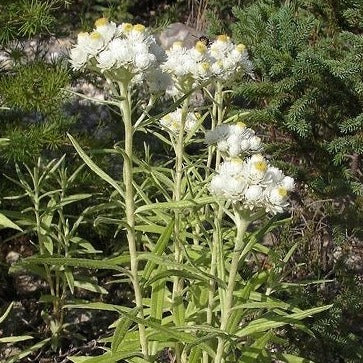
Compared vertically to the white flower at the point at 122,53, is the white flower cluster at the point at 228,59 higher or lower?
lower

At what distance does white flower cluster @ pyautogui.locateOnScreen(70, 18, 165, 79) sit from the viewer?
5.94 ft

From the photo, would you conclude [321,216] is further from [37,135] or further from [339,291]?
[37,135]

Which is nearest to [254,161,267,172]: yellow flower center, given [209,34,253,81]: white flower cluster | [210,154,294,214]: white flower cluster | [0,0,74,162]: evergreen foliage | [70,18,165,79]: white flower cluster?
[210,154,294,214]: white flower cluster

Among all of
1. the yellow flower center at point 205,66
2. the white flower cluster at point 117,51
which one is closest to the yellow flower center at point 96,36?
the white flower cluster at point 117,51

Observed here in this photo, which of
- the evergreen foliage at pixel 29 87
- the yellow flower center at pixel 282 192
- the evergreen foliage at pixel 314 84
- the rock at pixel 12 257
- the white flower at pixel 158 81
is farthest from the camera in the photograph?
the rock at pixel 12 257

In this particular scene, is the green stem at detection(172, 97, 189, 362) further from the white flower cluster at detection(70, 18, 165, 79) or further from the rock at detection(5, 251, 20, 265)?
the rock at detection(5, 251, 20, 265)

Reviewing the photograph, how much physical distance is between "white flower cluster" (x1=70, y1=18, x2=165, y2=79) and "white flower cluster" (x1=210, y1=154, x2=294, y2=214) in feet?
1.18

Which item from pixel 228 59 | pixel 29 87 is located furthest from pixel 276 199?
pixel 29 87

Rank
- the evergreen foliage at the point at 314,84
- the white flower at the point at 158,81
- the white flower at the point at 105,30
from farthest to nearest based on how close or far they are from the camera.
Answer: the evergreen foliage at the point at 314,84
the white flower at the point at 158,81
the white flower at the point at 105,30

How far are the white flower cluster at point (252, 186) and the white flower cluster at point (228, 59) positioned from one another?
0.59 m

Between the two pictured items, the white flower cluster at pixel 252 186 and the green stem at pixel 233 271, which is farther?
the green stem at pixel 233 271

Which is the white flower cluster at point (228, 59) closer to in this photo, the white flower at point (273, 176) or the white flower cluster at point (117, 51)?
the white flower cluster at point (117, 51)

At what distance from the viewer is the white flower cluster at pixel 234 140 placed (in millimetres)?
2070

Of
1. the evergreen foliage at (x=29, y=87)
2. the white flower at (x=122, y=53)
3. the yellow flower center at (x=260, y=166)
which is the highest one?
the white flower at (x=122, y=53)
